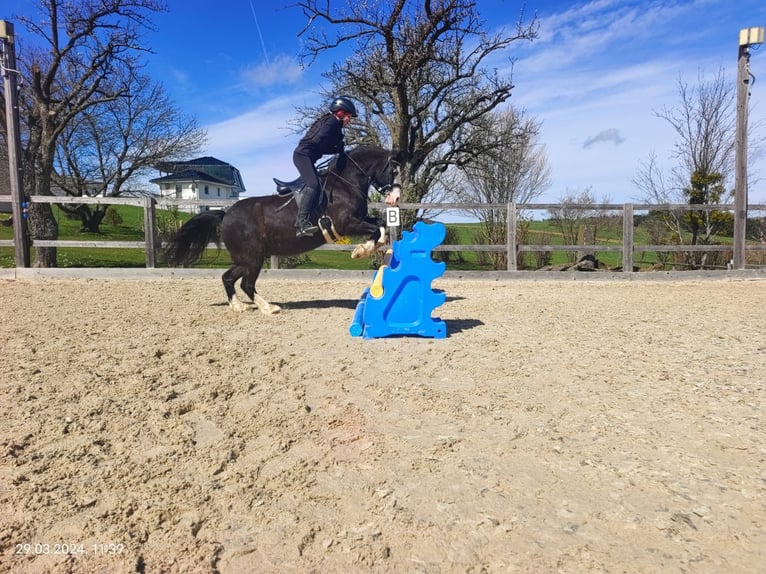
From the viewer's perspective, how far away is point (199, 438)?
8.20ft

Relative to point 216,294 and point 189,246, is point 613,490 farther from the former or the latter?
point 216,294

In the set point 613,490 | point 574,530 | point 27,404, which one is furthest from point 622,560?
point 27,404

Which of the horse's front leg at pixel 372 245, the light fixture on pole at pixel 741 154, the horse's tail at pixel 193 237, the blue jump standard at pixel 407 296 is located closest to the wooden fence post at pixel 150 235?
the horse's tail at pixel 193 237

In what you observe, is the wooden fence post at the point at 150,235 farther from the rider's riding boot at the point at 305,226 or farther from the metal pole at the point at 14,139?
the rider's riding boot at the point at 305,226

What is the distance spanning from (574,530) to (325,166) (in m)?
5.04

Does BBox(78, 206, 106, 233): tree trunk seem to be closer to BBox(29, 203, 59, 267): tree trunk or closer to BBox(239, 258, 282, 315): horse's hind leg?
BBox(29, 203, 59, 267): tree trunk

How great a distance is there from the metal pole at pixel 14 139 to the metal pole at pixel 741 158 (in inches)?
564

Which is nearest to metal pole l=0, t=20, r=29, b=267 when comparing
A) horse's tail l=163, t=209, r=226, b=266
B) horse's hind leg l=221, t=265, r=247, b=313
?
horse's tail l=163, t=209, r=226, b=266

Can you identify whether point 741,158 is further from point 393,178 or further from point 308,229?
point 308,229

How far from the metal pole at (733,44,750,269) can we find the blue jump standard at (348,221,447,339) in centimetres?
883

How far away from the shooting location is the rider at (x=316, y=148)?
18.2 ft

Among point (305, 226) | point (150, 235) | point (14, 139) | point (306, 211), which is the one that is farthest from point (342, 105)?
point (14, 139)

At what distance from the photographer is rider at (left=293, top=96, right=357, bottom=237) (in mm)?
5555

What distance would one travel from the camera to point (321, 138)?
557cm
